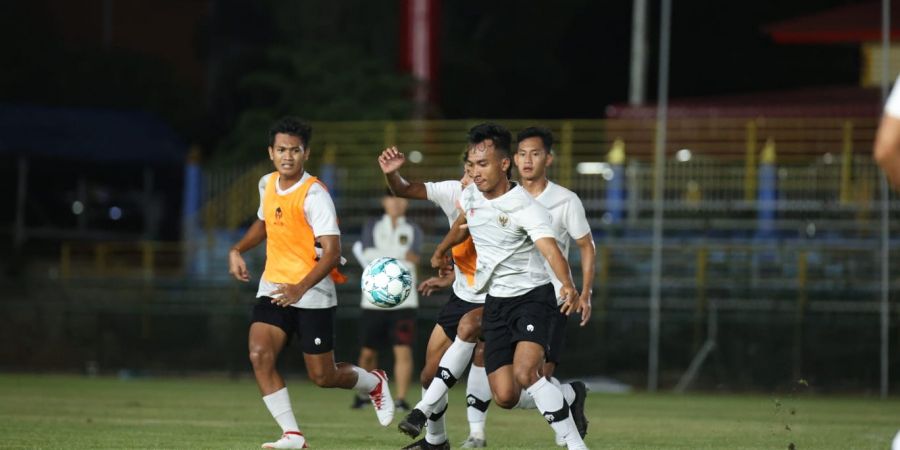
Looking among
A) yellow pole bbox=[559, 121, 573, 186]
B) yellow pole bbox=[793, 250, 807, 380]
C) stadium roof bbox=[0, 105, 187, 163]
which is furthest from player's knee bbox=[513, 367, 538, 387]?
stadium roof bbox=[0, 105, 187, 163]

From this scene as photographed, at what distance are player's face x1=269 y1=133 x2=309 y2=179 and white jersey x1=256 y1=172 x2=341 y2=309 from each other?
10cm

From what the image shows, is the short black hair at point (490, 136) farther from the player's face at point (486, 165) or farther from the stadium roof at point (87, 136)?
the stadium roof at point (87, 136)

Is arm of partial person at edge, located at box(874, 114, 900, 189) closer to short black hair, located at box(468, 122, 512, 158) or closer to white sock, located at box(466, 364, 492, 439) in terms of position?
short black hair, located at box(468, 122, 512, 158)

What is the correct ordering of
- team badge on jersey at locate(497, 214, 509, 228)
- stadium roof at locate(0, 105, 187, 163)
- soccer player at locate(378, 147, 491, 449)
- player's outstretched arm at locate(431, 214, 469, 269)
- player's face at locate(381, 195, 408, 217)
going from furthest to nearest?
1. stadium roof at locate(0, 105, 187, 163)
2. player's face at locate(381, 195, 408, 217)
3. player's outstretched arm at locate(431, 214, 469, 269)
4. soccer player at locate(378, 147, 491, 449)
5. team badge on jersey at locate(497, 214, 509, 228)

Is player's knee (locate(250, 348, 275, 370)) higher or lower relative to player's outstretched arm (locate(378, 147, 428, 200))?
lower

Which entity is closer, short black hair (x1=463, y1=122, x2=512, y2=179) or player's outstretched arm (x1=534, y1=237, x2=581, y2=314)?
player's outstretched arm (x1=534, y1=237, x2=581, y2=314)

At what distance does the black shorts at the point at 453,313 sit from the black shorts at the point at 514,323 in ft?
2.67

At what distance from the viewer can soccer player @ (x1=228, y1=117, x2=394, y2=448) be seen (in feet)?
37.6

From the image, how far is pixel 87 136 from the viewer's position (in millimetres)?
38656

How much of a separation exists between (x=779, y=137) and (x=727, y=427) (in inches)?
621

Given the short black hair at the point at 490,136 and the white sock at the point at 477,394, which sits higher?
the short black hair at the point at 490,136

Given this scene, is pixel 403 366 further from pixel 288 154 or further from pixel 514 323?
pixel 514 323

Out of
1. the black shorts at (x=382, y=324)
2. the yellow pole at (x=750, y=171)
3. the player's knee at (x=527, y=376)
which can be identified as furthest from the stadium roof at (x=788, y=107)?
the player's knee at (x=527, y=376)

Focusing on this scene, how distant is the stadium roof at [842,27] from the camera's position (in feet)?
106
